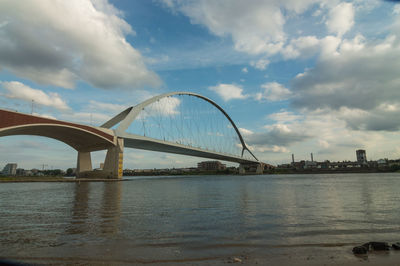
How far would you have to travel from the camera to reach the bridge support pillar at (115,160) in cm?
5641

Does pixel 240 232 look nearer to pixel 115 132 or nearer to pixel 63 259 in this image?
pixel 63 259

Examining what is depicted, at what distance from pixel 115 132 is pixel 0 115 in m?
22.3

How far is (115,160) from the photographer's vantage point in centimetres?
5681

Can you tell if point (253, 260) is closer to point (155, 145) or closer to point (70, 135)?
point (70, 135)

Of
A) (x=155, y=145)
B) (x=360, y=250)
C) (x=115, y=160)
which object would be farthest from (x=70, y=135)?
(x=360, y=250)

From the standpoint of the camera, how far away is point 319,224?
9.56 metres

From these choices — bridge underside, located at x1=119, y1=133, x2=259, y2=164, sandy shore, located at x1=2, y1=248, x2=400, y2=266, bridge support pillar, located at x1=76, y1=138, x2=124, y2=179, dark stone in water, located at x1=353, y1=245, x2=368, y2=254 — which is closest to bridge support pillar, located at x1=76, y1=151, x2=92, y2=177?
bridge support pillar, located at x1=76, y1=138, x2=124, y2=179

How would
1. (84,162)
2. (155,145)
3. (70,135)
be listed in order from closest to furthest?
(70,135), (84,162), (155,145)

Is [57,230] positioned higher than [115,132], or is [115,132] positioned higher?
[115,132]

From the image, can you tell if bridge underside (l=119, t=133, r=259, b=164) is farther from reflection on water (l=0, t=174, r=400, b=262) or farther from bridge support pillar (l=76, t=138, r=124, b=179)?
reflection on water (l=0, t=174, r=400, b=262)

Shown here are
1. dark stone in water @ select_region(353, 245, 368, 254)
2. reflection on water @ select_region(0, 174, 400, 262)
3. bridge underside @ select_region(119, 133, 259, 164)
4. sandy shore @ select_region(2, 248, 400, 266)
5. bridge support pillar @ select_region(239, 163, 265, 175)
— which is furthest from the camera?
bridge support pillar @ select_region(239, 163, 265, 175)

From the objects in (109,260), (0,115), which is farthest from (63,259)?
(0,115)

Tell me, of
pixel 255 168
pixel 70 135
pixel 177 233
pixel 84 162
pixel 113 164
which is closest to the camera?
pixel 177 233

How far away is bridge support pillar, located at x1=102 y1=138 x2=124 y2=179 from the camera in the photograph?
185ft
